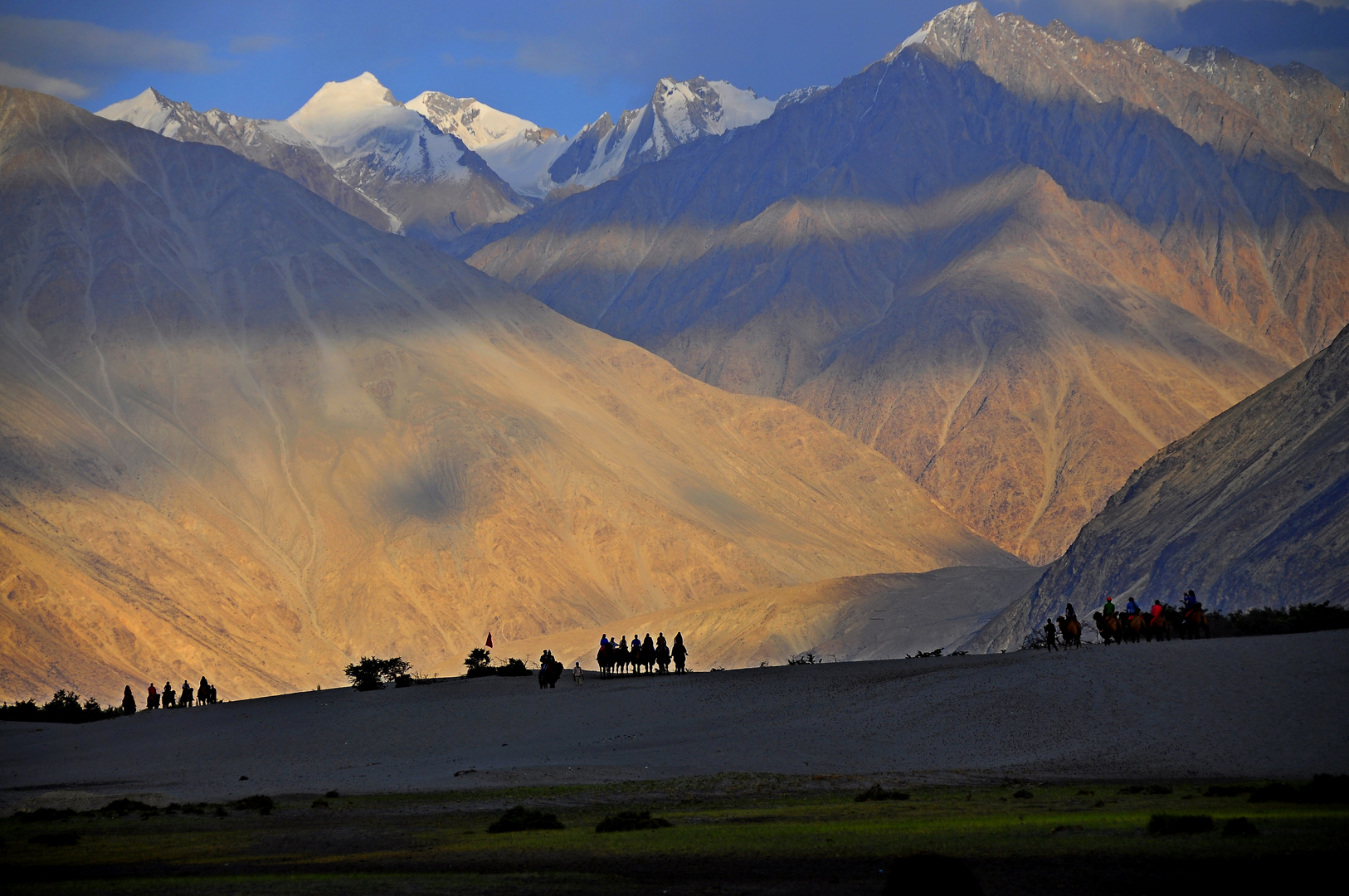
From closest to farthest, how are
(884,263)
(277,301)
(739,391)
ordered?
(277,301)
(739,391)
(884,263)

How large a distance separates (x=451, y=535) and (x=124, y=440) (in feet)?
80.9

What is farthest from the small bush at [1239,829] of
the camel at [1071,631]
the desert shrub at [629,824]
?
the camel at [1071,631]

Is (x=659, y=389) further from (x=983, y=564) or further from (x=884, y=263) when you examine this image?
(x=884, y=263)

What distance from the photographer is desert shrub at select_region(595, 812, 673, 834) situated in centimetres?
1992

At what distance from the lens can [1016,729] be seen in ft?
90.5

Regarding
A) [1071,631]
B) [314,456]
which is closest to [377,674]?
[1071,631]

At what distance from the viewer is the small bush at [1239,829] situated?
647 inches

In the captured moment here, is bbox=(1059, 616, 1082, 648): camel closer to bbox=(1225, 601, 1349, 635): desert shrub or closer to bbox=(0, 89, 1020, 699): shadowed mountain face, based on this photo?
bbox=(1225, 601, 1349, 635): desert shrub

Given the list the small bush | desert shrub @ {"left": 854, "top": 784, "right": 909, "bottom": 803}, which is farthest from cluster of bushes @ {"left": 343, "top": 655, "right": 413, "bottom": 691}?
the small bush

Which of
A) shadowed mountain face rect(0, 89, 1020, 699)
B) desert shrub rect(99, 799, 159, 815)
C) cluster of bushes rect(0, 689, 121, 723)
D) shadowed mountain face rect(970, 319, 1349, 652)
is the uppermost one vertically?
shadowed mountain face rect(0, 89, 1020, 699)

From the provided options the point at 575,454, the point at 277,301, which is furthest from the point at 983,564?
the point at 277,301

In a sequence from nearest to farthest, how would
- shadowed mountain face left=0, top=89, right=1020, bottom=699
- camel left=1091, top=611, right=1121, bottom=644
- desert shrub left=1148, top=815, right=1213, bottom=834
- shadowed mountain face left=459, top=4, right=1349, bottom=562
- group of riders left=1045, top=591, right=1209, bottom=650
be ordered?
desert shrub left=1148, top=815, right=1213, bottom=834 → group of riders left=1045, top=591, right=1209, bottom=650 → camel left=1091, top=611, right=1121, bottom=644 → shadowed mountain face left=0, top=89, right=1020, bottom=699 → shadowed mountain face left=459, top=4, right=1349, bottom=562

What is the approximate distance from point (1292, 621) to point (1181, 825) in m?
23.3

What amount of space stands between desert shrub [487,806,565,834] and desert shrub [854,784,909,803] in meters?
4.50
